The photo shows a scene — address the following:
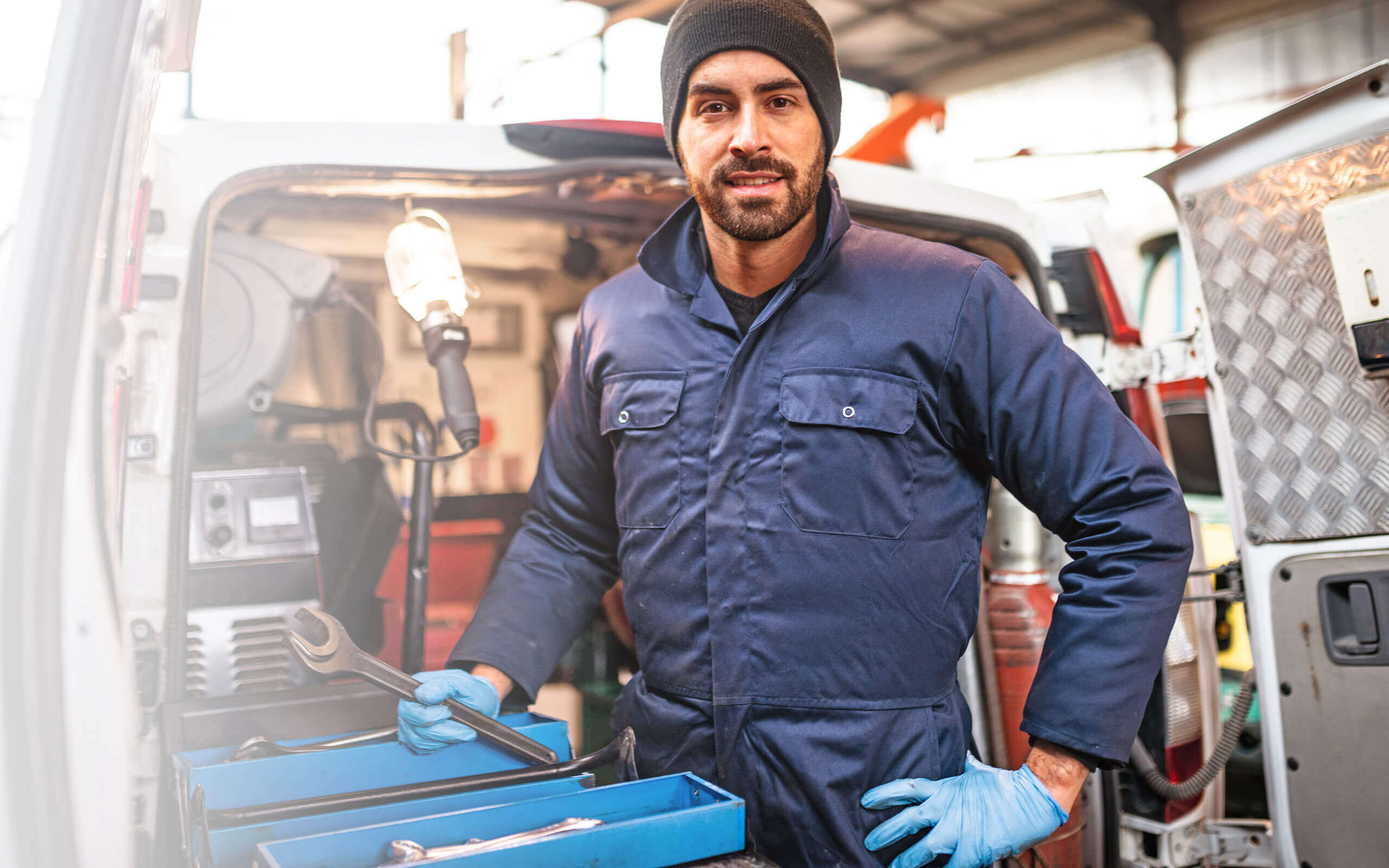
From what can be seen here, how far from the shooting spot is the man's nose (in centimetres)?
144

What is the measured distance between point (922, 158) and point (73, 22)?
2609mm

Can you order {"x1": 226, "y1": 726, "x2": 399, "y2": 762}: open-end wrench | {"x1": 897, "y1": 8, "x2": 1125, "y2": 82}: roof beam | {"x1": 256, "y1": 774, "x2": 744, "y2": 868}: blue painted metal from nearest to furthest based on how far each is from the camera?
1. {"x1": 256, "y1": 774, "x2": 744, "y2": 868}: blue painted metal
2. {"x1": 226, "y1": 726, "x2": 399, "y2": 762}: open-end wrench
3. {"x1": 897, "y1": 8, "x2": 1125, "y2": 82}: roof beam

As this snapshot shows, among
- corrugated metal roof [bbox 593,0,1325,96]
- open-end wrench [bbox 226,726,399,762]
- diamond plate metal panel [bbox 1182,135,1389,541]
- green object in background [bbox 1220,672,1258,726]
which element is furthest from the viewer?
corrugated metal roof [bbox 593,0,1325,96]

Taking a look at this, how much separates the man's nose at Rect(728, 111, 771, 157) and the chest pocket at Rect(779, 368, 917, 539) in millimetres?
324

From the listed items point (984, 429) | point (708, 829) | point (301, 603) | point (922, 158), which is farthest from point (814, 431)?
point (922, 158)

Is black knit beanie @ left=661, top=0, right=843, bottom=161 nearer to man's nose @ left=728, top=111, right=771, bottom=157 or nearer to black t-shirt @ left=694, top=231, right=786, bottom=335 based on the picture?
man's nose @ left=728, top=111, right=771, bottom=157

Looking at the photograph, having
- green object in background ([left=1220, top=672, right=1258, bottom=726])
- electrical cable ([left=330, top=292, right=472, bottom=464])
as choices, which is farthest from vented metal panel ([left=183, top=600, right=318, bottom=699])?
green object in background ([left=1220, top=672, right=1258, bottom=726])

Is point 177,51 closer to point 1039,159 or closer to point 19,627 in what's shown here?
point 19,627

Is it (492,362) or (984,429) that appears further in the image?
(492,362)

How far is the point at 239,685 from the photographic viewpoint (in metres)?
1.78

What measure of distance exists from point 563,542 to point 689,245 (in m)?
0.55

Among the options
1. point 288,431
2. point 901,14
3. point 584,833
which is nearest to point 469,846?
point 584,833

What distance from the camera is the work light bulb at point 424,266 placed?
6.41 feet

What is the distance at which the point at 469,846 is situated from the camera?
95 cm
